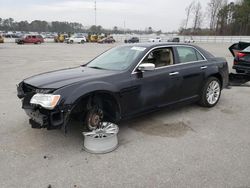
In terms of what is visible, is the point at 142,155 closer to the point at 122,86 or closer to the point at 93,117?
the point at 93,117

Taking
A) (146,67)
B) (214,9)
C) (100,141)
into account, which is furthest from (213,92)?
(214,9)

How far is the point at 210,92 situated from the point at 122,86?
2.67m

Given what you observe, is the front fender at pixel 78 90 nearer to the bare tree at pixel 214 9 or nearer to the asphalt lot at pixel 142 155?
the asphalt lot at pixel 142 155

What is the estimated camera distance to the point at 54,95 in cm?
346

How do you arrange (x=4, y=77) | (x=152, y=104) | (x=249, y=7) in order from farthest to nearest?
1. (x=249, y=7)
2. (x=4, y=77)
3. (x=152, y=104)

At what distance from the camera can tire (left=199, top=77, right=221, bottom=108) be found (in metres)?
5.58

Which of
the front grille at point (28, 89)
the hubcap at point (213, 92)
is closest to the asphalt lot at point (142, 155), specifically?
the hubcap at point (213, 92)

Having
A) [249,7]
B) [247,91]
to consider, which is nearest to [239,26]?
[249,7]

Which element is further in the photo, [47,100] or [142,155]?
[142,155]

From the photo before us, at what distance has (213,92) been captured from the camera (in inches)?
231

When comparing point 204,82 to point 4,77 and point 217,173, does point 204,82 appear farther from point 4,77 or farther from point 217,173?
point 4,77

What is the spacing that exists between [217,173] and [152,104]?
1.76 meters

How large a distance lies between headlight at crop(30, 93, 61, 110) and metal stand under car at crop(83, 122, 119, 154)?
65 cm

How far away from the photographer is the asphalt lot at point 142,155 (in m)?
3.00
